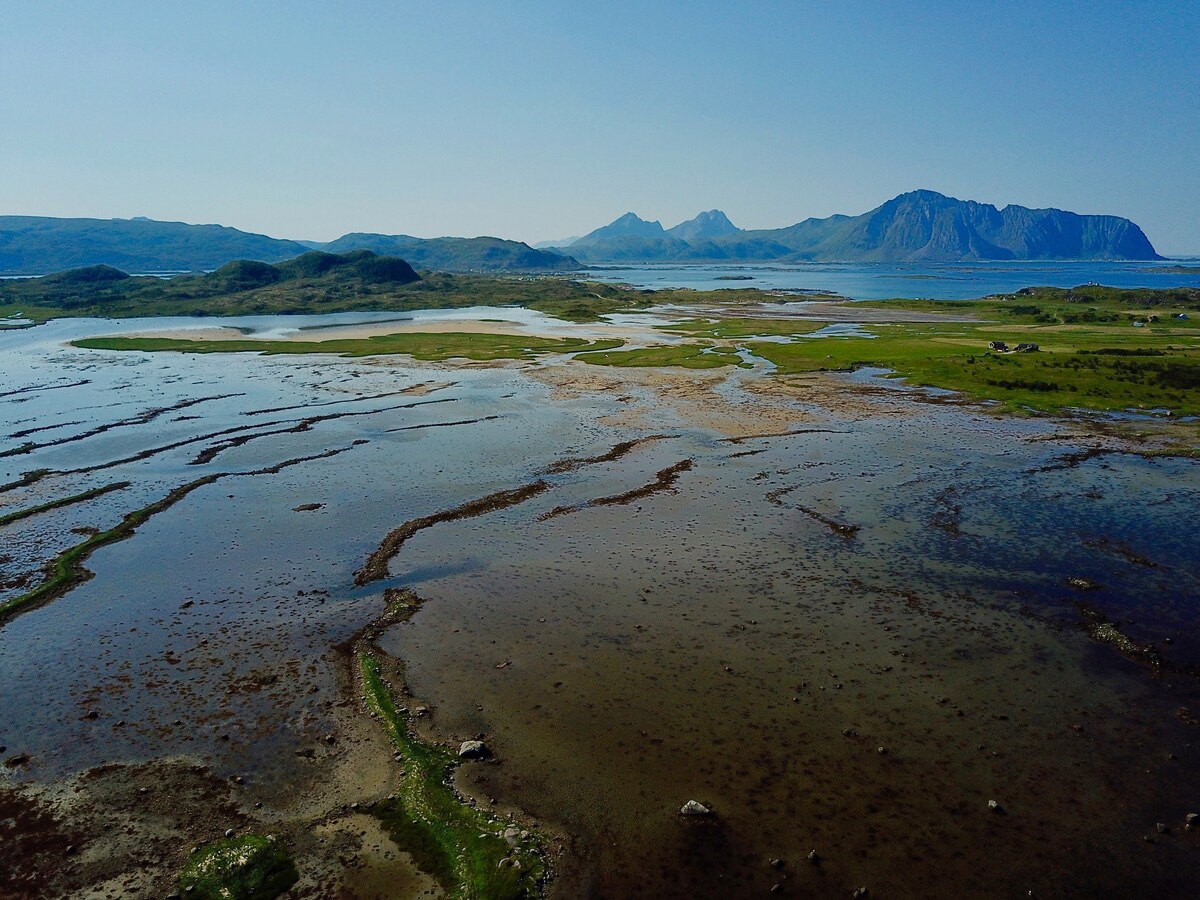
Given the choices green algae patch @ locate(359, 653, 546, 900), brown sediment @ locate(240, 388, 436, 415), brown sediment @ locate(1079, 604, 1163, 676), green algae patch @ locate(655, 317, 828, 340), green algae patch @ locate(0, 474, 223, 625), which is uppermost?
green algae patch @ locate(655, 317, 828, 340)

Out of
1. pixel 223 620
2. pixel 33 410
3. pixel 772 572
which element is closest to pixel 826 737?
pixel 772 572

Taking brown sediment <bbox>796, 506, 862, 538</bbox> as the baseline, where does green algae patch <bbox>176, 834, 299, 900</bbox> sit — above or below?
below

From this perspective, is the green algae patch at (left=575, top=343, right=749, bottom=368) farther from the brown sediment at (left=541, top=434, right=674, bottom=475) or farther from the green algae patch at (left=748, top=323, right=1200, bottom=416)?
the brown sediment at (left=541, top=434, right=674, bottom=475)

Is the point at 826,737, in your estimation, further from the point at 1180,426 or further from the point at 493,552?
the point at 1180,426

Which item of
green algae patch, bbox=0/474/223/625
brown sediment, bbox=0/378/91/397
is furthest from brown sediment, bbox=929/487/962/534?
brown sediment, bbox=0/378/91/397

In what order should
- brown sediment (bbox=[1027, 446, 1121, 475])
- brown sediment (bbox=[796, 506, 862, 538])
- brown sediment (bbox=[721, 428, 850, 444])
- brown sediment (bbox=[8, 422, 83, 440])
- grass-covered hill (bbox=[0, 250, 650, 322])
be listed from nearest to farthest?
1. brown sediment (bbox=[796, 506, 862, 538])
2. brown sediment (bbox=[1027, 446, 1121, 475])
3. brown sediment (bbox=[721, 428, 850, 444])
4. brown sediment (bbox=[8, 422, 83, 440])
5. grass-covered hill (bbox=[0, 250, 650, 322])

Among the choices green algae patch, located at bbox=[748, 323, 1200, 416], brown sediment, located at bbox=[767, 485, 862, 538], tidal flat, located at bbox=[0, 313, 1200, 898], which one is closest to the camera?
tidal flat, located at bbox=[0, 313, 1200, 898]

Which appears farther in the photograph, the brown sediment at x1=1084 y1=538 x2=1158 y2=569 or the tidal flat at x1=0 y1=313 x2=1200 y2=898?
the brown sediment at x1=1084 y1=538 x2=1158 y2=569
